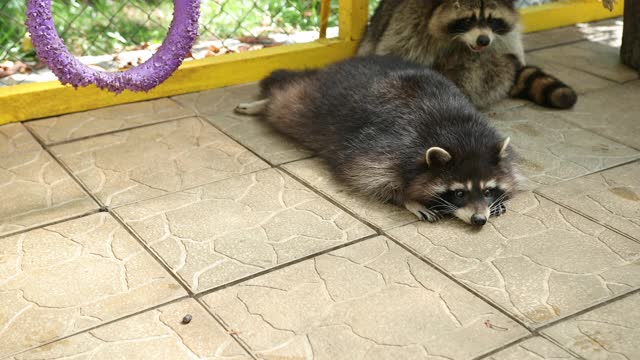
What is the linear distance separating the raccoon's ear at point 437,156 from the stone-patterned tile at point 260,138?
0.83 metres

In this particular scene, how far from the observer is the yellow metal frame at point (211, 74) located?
4.58m

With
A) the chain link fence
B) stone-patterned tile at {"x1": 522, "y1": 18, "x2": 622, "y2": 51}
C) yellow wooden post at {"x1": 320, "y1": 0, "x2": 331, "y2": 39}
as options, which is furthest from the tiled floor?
stone-patterned tile at {"x1": 522, "y1": 18, "x2": 622, "y2": 51}

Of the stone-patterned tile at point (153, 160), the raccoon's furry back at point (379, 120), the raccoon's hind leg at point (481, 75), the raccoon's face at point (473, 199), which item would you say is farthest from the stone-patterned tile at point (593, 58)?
the stone-patterned tile at point (153, 160)

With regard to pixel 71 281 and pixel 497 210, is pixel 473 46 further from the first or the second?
pixel 71 281

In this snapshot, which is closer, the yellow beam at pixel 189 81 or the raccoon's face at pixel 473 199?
the raccoon's face at pixel 473 199

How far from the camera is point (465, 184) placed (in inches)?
140

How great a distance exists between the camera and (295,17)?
6301 millimetres

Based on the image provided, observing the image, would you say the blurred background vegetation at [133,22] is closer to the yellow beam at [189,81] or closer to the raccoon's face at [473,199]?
the yellow beam at [189,81]

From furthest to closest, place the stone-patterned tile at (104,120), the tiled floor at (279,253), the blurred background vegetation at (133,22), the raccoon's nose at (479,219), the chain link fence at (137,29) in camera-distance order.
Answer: the blurred background vegetation at (133,22) → the chain link fence at (137,29) → the stone-patterned tile at (104,120) → the raccoon's nose at (479,219) → the tiled floor at (279,253)

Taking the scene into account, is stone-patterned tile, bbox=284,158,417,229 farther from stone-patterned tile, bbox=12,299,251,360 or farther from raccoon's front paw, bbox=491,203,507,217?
stone-patterned tile, bbox=12,299,251,360

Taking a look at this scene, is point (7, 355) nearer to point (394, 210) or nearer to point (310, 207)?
point (310, 207)

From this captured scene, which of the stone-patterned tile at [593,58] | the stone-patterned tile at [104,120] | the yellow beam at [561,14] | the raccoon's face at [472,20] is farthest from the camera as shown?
the yellow beam at [561,14]

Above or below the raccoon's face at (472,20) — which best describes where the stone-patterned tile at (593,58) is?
below

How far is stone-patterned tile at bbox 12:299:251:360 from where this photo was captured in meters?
2.67
